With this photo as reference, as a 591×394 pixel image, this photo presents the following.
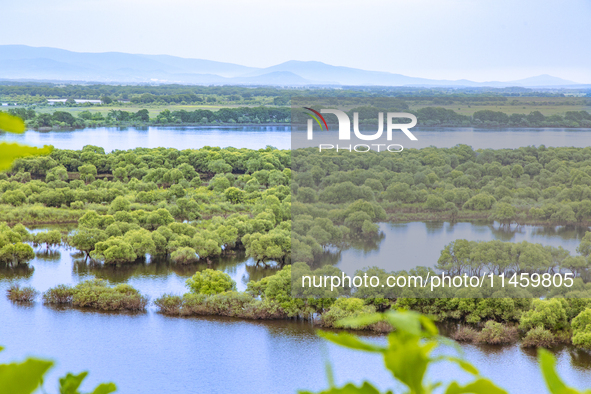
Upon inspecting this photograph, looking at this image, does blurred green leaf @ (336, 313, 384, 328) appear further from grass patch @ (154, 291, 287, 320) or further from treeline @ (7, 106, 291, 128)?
treeline @ (7, 106, 291, 128)

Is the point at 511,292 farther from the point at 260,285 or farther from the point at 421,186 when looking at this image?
the point at 260,285

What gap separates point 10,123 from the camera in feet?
1.70

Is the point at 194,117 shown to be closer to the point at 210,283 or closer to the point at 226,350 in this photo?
the point at 210,283

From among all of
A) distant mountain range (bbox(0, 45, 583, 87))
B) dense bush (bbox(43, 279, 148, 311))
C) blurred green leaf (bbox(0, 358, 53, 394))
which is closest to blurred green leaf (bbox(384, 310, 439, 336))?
blurred green leaf (bbox(0, 358, 53, 394))

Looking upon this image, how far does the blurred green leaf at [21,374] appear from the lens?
0.51 meters

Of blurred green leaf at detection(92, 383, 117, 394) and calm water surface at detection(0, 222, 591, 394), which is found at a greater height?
blurred green leaf at detection(92, 383, 117, 394)

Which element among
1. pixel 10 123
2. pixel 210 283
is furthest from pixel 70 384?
pixel 210 283

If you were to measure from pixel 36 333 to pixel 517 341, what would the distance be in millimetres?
10672

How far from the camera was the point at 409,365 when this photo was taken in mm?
512

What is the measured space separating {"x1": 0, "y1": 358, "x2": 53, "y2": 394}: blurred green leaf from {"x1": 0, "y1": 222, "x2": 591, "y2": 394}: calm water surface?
30.8ft

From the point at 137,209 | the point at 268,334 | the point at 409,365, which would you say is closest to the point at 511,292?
the point at 268,334

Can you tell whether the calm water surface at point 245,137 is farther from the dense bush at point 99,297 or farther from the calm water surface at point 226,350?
the dense bush at point 99,297

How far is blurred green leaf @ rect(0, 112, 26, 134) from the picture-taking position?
0.51 meters

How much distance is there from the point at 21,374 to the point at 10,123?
0.68ft
